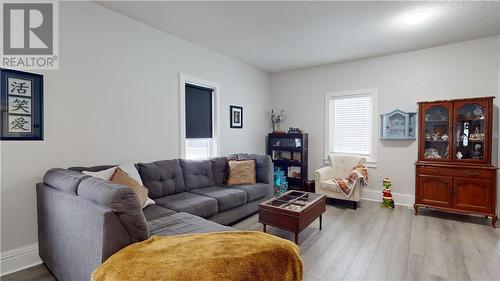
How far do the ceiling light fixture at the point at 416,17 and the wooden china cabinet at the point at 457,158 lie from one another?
1284 millimetres

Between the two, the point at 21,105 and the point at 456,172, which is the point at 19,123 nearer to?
the point at 21,105

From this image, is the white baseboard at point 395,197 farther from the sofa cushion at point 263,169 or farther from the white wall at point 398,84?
the sofa cushion at point 263,169

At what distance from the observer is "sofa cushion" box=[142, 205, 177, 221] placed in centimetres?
226

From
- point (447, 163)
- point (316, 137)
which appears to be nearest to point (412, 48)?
point (447, 163)

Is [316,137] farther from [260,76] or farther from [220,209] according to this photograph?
[220,209]

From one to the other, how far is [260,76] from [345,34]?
2.24 meters

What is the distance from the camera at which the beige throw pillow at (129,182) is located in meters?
2.36

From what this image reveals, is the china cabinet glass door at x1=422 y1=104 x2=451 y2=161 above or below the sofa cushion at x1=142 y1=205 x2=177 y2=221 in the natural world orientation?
above

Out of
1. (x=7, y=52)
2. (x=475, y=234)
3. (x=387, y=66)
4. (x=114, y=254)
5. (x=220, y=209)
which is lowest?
(x=475, y=234)

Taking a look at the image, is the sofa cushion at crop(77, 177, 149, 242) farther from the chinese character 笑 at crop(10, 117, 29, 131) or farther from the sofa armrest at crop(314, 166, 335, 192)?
the sofa armrest at crop(314, 166, 335, 192)

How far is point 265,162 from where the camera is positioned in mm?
3961

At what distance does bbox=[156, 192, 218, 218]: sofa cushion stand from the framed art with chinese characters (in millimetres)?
A: 1358

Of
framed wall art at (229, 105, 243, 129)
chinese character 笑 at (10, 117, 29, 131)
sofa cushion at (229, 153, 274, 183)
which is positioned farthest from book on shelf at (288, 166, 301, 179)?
chinese character 笑 at (10, 117, 29, 131)

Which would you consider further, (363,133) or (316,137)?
(316,137)
